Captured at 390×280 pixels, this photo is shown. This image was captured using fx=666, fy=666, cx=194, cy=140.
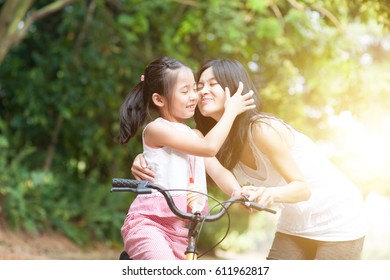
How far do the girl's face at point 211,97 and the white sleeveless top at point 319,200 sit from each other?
240 mm

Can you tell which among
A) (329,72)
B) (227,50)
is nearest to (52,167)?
(227,50)

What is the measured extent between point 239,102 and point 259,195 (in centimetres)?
36

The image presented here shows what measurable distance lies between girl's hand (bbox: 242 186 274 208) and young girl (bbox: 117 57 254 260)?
0.61 ft

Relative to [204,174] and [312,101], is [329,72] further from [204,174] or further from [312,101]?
[204,174]

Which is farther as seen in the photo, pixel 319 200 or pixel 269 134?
pixel 319 200

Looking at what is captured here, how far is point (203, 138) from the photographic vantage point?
2.40 metres

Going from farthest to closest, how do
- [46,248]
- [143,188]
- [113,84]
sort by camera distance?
[113,84] < [46,248] < [143,188]

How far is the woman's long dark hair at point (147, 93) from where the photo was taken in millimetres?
2473

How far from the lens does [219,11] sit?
8.77 metres

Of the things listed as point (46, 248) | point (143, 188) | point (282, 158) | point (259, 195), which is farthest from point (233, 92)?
point (46, 248)

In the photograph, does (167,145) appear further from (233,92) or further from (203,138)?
(233,92)

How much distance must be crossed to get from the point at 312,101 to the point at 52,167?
427 cm

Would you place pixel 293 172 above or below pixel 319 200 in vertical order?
above

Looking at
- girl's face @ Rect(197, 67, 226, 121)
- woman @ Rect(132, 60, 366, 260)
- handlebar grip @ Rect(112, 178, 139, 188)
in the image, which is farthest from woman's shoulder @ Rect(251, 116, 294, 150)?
handlebar grip @ Rect(112, 178, 139, 188)
